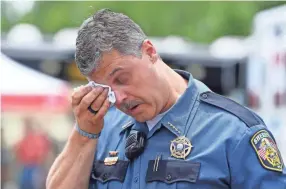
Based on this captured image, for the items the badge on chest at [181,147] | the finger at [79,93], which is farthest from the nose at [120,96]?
the badge on chest at [181,147]

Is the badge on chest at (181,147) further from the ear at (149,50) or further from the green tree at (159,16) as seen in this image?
the green tree at (159,16)

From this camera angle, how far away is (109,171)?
3322mm

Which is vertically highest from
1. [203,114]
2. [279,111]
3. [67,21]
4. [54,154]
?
[203,114]

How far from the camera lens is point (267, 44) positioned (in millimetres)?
9672

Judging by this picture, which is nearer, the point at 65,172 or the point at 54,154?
the point at 65,172

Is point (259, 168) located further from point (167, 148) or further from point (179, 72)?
point (179, 72)

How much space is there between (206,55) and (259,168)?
1301cm

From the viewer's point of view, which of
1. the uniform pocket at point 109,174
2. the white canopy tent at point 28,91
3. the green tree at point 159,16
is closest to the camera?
the uniform pocket at point 109,174

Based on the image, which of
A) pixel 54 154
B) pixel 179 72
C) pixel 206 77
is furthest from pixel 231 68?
pixel 179 72

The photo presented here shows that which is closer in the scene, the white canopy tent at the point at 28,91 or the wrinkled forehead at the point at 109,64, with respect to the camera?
the wrinkled forehead at the point at 109,64

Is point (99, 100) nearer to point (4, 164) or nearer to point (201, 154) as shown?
point (201, 154)

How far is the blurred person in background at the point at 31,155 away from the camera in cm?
1471

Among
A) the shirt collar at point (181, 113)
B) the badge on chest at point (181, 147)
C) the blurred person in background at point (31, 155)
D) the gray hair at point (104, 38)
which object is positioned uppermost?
the gray hair at point (104, 38)

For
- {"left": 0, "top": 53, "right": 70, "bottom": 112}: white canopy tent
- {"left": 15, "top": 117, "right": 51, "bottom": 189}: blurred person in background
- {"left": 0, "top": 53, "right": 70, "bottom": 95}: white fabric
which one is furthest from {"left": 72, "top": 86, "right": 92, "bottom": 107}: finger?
{"left": 15, "top": 117, "right": 51, "bottom": 189}: blurred person in background
